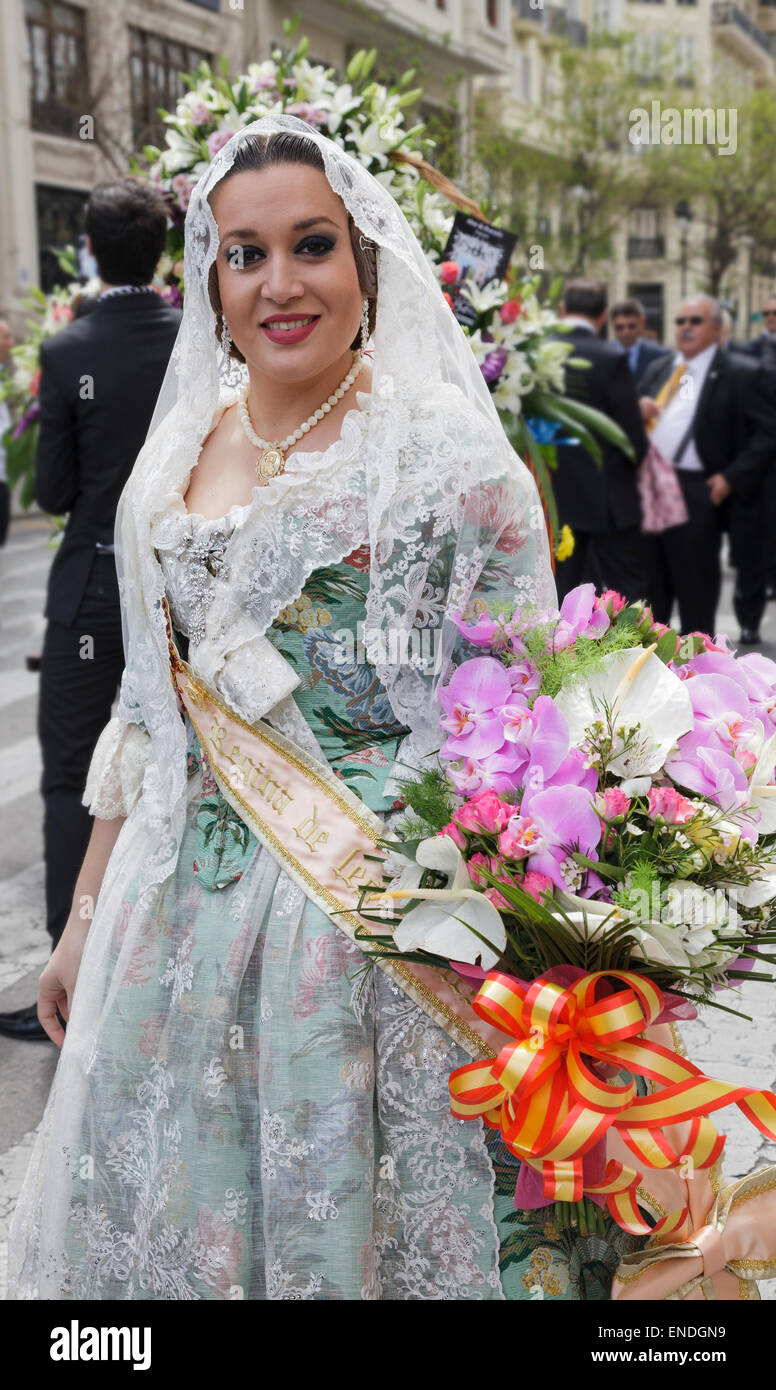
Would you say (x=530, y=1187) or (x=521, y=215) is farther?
(x=521, y=215)

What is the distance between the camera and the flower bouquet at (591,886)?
1.63 metres

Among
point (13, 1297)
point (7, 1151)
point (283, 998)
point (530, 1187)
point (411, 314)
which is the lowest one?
point (7, 1151)

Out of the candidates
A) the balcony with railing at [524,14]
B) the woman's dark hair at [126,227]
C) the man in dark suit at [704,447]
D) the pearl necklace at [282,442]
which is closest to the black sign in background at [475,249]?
the woman's dark hair at [126,227]

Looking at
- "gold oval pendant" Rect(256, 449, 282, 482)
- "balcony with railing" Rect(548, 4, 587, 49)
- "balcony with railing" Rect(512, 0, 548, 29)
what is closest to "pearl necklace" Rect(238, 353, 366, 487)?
"gold oval pendant" Rect(256, 449, 282, 482)

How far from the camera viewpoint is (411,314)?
2.01 m

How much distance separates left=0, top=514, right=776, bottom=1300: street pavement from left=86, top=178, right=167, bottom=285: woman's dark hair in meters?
1.98

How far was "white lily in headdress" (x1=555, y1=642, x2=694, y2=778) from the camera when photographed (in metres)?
1.69

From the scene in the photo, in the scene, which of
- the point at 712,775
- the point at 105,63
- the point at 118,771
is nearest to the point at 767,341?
the point at 118,771

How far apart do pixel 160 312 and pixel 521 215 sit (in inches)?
904

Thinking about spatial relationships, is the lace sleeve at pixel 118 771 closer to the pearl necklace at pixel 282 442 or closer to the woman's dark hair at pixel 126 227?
the pearl necklace at pixel 282 442

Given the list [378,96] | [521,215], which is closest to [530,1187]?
[378,96]

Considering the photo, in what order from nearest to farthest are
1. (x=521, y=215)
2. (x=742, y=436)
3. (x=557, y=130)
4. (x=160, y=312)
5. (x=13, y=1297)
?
(x=13, y=1297)
(x=160, y=312)
(x=742, y=436)
(x=521, y=215)
(x=557, y=130)

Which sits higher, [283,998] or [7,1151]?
[283,998]
